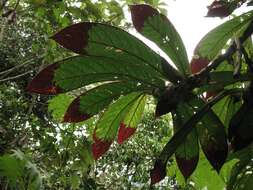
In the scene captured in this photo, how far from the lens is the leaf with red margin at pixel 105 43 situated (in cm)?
60

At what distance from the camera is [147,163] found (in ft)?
24.8

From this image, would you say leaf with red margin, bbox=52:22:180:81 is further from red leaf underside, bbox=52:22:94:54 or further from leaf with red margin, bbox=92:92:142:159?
leaf with red margin, bbox=92:92:142:159

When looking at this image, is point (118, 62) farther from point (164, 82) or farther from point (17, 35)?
point (17, 35)

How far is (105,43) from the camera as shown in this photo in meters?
0.61

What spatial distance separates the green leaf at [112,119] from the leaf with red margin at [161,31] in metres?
0.12

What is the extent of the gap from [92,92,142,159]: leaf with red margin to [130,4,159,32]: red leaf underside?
0.44 feet

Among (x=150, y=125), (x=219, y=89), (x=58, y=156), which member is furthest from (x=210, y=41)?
(x=150, y=125)

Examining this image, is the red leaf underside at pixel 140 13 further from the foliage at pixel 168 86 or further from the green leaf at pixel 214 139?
the green leaf at pixel 214 139

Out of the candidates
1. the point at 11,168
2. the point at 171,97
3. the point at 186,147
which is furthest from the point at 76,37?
the point at 11,168

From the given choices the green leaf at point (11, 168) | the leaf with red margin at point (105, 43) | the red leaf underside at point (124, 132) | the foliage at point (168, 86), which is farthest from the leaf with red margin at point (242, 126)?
the green leaf at point (11, 168)

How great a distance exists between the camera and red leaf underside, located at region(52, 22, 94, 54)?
1.95 ft

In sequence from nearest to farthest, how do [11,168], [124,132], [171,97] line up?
[171,97]
[124,132]
[11,168]

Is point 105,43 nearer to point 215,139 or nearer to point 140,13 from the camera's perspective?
point 140,13

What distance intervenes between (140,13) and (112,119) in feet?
0.63
